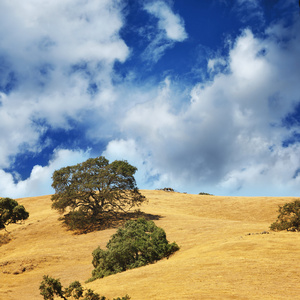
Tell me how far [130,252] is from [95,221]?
21.1m

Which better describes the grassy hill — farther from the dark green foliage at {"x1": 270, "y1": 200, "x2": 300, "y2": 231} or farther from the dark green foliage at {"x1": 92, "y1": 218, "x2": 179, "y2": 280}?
the dark green foliage at {"x1": 270, "y1": 200, "x2": 300, "y2": 231}

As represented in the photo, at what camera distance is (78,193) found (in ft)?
128

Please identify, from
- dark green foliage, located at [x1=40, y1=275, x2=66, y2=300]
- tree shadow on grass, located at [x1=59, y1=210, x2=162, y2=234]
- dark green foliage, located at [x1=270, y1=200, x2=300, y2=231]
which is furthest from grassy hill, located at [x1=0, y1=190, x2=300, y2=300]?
dark green foliage, located at [x1=270, y1=200, x2=300, y2=231]

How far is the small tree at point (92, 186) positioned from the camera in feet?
125

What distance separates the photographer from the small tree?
3812cm

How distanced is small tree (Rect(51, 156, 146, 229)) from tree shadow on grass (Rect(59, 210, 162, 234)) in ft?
1.10

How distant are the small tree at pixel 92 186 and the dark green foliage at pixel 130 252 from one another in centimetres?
1731

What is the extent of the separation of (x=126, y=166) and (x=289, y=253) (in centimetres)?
2849

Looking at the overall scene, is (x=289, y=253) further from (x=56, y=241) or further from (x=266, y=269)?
(x=56, y=241)

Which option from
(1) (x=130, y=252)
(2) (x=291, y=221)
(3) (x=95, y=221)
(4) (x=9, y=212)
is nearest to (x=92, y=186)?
(3) (x=95, y=221)

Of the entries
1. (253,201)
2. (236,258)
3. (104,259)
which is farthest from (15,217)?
(253,201)

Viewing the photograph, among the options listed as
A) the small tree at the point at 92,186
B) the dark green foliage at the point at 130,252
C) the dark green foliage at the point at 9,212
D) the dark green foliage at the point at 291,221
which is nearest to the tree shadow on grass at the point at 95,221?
the small tree at the point at 92,186

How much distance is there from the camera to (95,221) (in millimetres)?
38312

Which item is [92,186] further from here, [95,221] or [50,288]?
[50,288]
